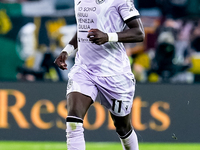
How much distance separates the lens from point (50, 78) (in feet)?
31.9

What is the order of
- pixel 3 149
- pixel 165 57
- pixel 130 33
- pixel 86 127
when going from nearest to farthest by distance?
pixel 130 33 → pixel 3 149 → pixel 86 127 → pixel 165 57

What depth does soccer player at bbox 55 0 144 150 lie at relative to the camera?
4953 mm

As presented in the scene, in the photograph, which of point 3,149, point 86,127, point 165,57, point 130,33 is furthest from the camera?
point 165,57

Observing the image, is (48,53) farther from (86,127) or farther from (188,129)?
(188,129)

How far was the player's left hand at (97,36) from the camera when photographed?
4.63 metres

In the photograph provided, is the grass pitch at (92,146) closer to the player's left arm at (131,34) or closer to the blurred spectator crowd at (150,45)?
the blurred spectator crowd at (150,45)

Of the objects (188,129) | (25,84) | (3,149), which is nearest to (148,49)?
(188,129)

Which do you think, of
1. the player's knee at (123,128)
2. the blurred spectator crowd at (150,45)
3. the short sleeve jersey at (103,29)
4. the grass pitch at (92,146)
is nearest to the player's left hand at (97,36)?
the short sleeve jersey at (103,29)

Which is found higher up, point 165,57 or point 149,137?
point 165,57

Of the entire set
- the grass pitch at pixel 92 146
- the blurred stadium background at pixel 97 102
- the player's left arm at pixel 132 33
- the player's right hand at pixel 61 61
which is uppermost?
the player's left arm at pixel 132 33

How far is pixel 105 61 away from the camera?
A: 515 centimetres

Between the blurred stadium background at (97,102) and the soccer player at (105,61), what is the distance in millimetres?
3253

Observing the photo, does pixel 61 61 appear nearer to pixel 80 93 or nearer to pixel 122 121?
pixel 80 93

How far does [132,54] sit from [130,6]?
4877 mm
